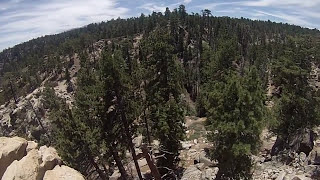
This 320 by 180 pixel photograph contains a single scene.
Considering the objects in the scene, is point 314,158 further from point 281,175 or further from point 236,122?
point 236,122

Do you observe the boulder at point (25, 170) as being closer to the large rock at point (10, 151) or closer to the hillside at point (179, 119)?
the large rock at point (10, 151)

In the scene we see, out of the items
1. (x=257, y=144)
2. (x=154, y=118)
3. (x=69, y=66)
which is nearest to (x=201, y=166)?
(x=154, y=118)

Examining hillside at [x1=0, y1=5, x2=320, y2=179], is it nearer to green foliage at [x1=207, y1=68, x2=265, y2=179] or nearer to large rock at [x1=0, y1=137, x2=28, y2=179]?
green foliage at [x1=207, y1=68, x2=265, y2=179]

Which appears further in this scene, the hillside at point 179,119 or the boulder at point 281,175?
the boulder at point 281,175

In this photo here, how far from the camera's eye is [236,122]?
764 inches

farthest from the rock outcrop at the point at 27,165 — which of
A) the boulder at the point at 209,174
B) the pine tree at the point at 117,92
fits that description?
the boulder at the point at 209,174

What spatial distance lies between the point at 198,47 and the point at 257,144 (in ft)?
331

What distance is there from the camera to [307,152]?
2830 centimetres

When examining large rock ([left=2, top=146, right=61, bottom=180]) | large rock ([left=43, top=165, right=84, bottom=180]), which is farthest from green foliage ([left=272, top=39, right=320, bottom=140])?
large rock ([left=2, top=146, right=61, bottom=180])

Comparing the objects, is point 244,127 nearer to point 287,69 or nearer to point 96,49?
point 287,69

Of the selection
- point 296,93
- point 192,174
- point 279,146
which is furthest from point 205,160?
point 296,93

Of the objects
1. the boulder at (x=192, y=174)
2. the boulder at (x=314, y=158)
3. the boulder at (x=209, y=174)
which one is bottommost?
the boulder at (x=192, y=174)

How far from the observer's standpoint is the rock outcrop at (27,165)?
984 centimetres

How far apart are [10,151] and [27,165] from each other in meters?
1.91
